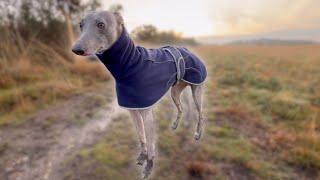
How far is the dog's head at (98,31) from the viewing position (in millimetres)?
1172

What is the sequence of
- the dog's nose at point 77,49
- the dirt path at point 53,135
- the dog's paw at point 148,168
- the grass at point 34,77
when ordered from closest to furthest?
the dog's nose at point 77,49
the dog's paw at point 148,168
the dirt path at point 53,135
the grass at point 34,77

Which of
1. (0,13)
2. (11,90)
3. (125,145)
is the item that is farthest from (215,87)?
(0,13)

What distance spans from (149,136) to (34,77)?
249 inches

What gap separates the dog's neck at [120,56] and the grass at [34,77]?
4839mm

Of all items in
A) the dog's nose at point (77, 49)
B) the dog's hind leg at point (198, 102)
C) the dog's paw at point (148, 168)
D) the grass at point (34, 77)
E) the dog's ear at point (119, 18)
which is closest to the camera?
the dog's nose at point (77, 49)

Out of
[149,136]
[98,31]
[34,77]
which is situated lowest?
[34,77]

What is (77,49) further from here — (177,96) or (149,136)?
(177,96)

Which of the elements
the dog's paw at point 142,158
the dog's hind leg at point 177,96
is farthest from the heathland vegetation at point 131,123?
the dog's paw at point 142,158

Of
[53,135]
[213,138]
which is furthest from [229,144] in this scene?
[53,135]

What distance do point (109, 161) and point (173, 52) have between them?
10.8 feet

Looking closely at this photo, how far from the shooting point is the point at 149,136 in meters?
1.72

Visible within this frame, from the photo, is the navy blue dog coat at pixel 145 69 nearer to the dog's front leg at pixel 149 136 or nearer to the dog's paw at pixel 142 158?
the dog's front leg at pixel 149 136

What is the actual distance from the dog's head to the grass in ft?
16.3

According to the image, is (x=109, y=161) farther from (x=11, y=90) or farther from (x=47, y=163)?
(x=11, y=90)
